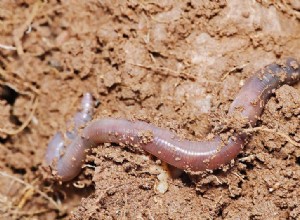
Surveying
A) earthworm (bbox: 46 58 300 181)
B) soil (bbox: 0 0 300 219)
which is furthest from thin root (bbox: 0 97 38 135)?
earthworm (bbox: 46 58 300 181)

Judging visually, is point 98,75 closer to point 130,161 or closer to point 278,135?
point 130,161

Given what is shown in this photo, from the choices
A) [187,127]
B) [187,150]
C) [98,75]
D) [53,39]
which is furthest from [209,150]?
[53,39]

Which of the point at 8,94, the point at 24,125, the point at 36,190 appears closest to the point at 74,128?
the point at 24,125

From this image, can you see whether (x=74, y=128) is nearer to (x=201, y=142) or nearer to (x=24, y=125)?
(x=24, y=125)

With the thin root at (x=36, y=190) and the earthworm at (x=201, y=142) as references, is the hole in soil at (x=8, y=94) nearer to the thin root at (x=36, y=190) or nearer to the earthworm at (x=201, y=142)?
the thin root at (x=36, y=190)

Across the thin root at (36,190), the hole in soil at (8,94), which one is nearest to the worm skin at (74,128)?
the thin root at (36,190)
